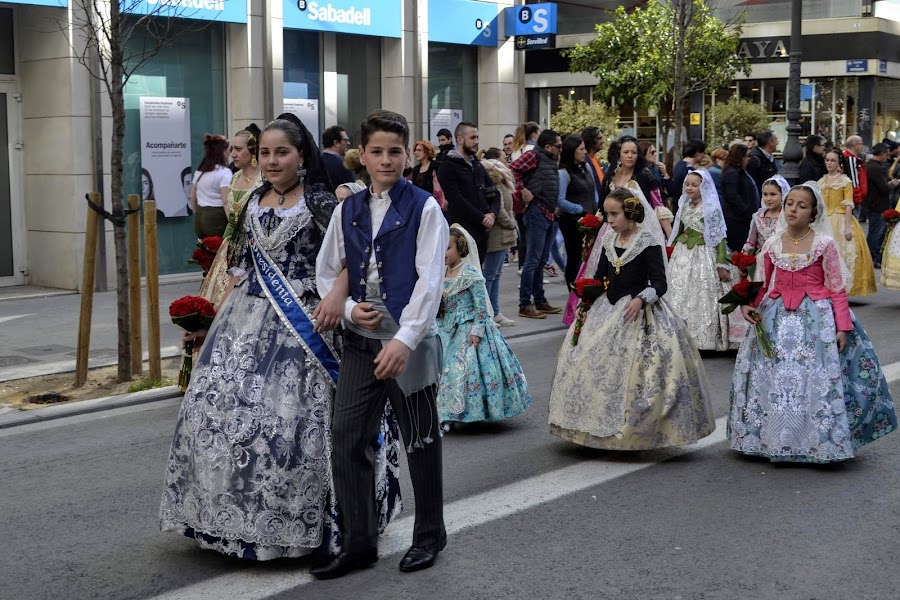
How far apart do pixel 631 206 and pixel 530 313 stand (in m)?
5.84

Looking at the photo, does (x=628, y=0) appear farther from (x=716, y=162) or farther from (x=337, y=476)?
(x=337, y=476)

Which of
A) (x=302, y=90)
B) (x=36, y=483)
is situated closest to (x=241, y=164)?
(x=36, y=483)

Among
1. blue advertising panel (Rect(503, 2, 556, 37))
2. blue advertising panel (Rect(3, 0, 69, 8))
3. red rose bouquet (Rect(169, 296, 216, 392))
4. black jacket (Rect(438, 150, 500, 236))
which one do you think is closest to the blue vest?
red rose bouquet (Rect(169, 296, 216, 392))

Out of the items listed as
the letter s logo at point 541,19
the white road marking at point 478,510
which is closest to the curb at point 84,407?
the white road marking at point 478,510

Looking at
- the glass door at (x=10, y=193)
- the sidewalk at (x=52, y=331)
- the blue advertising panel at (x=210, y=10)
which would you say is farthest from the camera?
the blue advertising panel at (x=210, y=10)

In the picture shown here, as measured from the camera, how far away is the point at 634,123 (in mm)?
38719

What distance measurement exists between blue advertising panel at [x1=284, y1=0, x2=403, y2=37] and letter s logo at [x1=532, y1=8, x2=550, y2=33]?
252 cm

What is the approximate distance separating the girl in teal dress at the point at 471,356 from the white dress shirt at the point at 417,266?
2.84 m

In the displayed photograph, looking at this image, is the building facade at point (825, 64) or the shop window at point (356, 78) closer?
the shop window at point (356, 78)

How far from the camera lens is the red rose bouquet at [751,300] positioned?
22.9 feet

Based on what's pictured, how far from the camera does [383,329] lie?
4.82 meters

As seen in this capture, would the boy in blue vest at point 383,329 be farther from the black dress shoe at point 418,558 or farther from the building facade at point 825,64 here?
the building facade at point 825,64

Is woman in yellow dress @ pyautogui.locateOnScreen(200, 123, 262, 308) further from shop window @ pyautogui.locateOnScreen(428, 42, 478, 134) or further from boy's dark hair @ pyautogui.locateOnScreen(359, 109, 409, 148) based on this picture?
shop window @ pyautogui.locateOnScreen(428, 42, 478, 134)

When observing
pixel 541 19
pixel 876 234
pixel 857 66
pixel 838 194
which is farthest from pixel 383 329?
pixel 857 66
